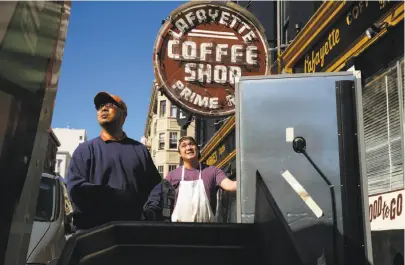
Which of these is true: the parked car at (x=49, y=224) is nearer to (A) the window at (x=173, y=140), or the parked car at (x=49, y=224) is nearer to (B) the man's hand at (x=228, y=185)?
(B) the man's hand at (x=228, y=185)

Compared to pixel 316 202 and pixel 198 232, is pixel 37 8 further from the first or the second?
pixel 316 202

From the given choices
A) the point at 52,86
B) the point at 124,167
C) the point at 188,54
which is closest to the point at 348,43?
the point at 188,54

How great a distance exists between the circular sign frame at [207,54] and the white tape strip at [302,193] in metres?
4.35

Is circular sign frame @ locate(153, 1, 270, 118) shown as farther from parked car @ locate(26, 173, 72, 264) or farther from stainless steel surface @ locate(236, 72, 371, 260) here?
stainless steel surface @ locate(236, 72, 371, 260)

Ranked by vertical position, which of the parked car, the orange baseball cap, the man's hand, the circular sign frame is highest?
the circular sign frame

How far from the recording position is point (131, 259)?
252 cm

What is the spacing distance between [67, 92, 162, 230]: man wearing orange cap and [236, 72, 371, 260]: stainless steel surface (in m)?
0.90

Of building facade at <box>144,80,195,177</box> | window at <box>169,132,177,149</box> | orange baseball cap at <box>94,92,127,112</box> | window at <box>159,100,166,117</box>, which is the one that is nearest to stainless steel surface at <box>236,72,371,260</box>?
orange baseball cap at <box>94,92,127,112</box>

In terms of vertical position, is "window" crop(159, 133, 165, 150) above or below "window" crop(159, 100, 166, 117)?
below

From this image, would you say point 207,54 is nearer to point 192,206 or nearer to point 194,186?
point 194,186

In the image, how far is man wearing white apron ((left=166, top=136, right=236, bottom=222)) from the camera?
4316 mm

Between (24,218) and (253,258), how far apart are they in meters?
1.45

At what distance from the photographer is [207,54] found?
8.55 m

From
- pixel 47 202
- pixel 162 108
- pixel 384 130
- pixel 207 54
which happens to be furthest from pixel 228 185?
pixel 162 108
